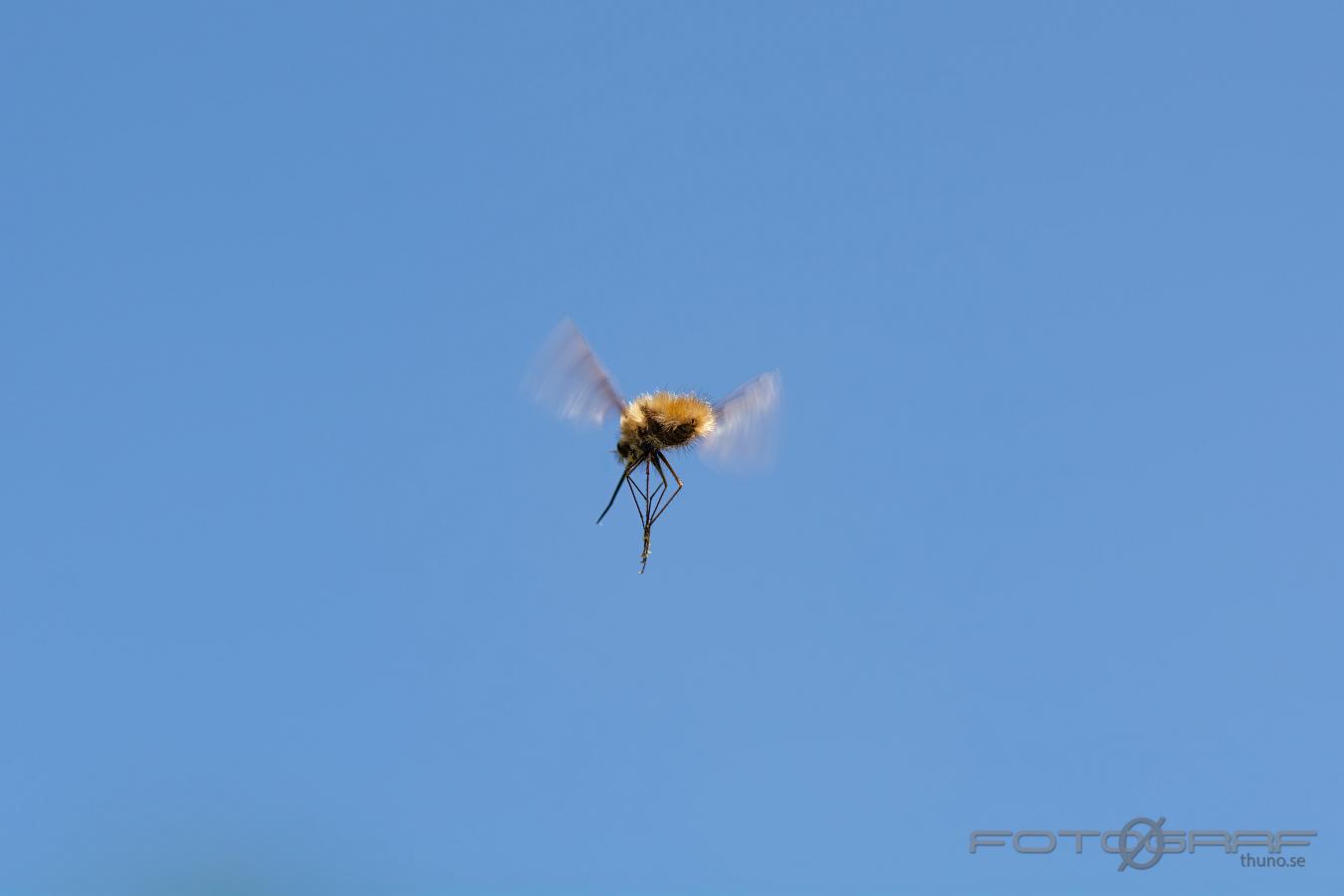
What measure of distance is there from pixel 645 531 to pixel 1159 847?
59.3 ft

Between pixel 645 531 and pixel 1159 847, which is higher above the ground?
pixel 1159 847

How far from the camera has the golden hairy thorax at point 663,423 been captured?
21.6 meters

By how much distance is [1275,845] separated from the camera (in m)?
31.9

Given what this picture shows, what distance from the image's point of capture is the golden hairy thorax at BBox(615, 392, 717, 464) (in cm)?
2164

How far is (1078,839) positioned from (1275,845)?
4.41 m

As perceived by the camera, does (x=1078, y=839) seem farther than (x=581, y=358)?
Yes

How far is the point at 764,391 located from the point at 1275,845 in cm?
1773

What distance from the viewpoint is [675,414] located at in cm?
2162

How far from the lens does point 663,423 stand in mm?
21641

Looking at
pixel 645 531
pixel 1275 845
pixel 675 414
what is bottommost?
pixel 645 531

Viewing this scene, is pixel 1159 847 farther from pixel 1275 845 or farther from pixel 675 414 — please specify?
pixel 675 414

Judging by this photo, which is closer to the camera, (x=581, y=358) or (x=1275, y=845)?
(x=581, y=358)

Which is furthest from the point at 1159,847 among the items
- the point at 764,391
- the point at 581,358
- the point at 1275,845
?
the point at 581,358

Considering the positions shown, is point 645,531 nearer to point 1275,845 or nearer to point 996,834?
point 996,834
